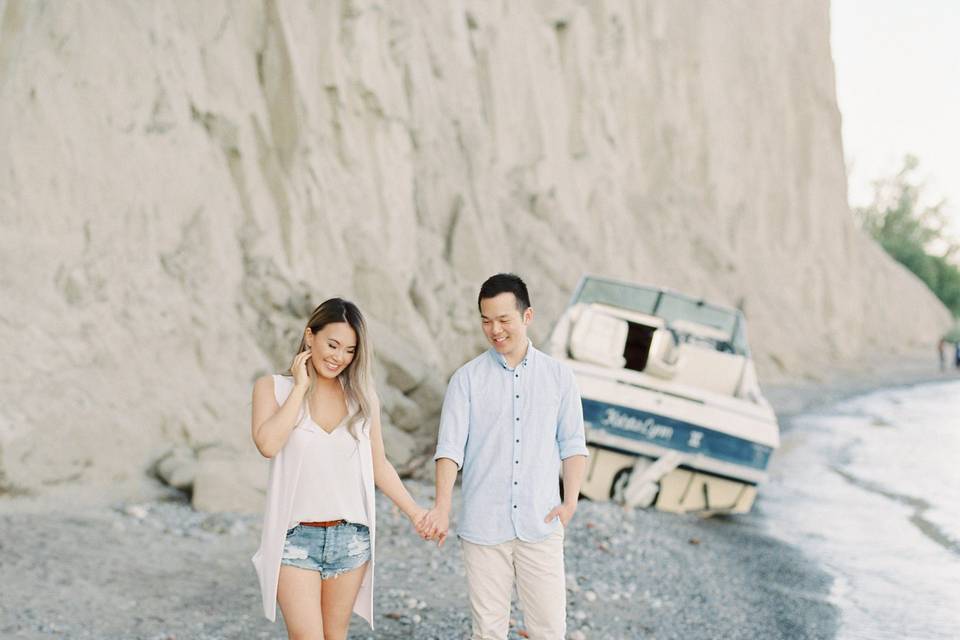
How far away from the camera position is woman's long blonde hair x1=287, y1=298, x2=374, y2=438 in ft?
10.9

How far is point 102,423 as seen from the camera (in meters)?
7.77

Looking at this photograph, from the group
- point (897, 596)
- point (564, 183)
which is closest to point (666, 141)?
point (564, 183)

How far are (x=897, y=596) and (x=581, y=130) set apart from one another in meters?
15.1

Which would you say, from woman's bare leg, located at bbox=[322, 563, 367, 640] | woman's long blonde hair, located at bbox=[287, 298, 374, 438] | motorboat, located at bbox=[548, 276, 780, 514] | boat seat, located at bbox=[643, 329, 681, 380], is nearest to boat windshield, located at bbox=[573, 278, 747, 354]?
boat seat, located at bbox=[643, 329, 681, 380]

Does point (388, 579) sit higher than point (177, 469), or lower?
lower

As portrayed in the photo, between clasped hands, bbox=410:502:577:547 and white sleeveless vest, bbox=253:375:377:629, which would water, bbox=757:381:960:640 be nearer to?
clasped hands, bbox=410:502:577:547

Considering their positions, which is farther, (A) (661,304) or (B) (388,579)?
(A) (661,304)

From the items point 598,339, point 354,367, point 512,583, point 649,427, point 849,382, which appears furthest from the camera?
point 849,382

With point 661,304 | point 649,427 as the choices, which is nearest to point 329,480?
point 649,427

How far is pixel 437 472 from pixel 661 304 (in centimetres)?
904

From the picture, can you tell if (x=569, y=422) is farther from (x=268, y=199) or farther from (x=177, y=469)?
(x=268, y=199)

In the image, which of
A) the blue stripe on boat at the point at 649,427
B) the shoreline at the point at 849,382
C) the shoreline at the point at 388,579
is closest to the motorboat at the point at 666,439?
the blue stripe on boat at the point at 649,427

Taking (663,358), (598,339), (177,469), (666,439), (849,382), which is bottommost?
(849,382)

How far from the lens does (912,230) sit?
173ft
